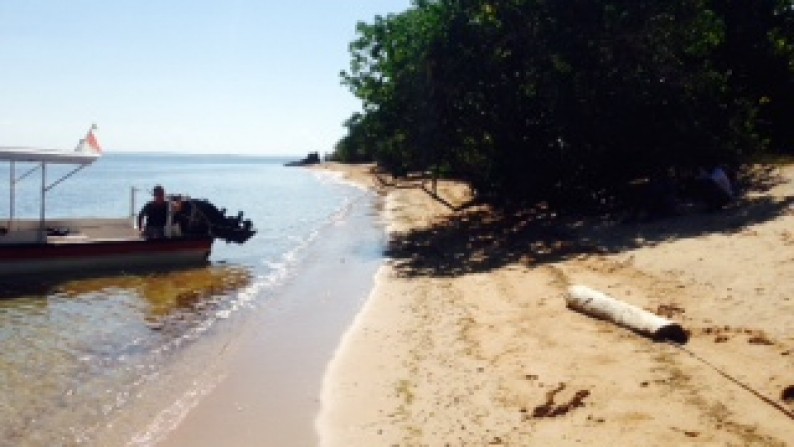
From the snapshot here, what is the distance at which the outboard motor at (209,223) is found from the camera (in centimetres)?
2166

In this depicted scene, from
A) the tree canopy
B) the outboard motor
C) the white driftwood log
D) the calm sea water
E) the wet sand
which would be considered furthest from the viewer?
the outboard motor

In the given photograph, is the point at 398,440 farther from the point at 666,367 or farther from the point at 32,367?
the point at 32,367

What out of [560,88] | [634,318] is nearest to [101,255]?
[560,88]

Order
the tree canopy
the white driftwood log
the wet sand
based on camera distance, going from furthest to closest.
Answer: the tree canopy
the white driftwood log
the wet sand

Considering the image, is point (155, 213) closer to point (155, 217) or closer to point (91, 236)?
point (155, 217)

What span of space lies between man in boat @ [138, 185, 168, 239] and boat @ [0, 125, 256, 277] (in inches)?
7.1

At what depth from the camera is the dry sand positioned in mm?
7023

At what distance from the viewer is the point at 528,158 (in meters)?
22.8

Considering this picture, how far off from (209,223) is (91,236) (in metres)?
3.72

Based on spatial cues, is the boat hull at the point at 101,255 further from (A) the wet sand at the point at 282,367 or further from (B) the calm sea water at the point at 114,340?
(A) the wet sand at the point at 282,367

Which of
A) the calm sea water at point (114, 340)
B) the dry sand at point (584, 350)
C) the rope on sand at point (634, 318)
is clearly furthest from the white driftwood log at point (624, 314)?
the calm sea water at point (114, 340)

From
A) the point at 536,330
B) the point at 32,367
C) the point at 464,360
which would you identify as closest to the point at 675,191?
the point at 536,330

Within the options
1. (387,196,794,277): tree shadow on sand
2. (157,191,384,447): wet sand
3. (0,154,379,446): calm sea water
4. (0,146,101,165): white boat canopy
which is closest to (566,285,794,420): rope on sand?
(157,191,384,447): wet sand

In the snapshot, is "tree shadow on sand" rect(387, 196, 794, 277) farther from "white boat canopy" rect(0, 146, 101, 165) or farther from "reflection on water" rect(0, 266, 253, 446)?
"white boat canopy" rect(0, 146, 101, 165)
